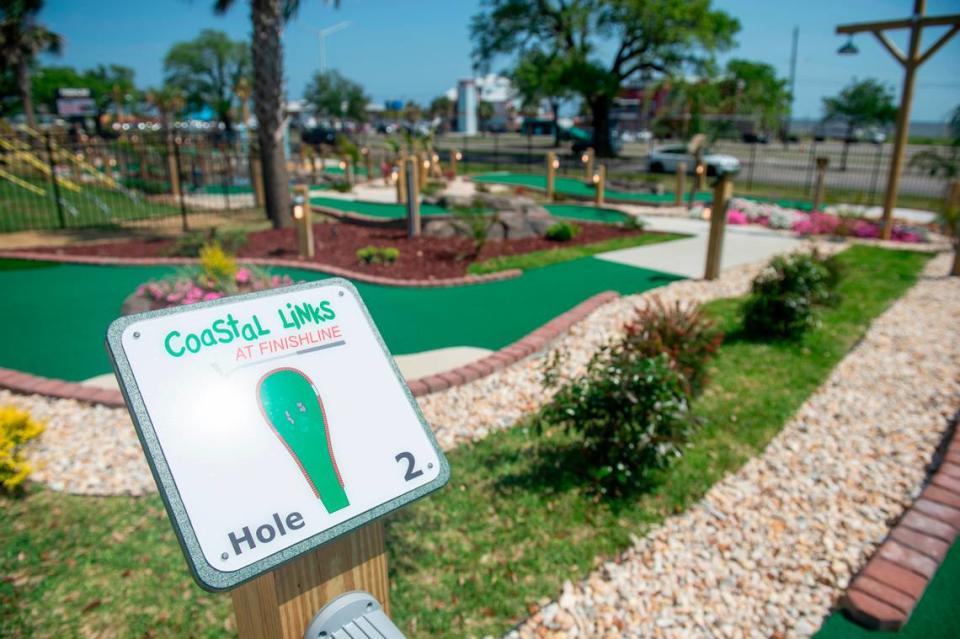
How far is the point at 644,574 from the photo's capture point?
112 inches

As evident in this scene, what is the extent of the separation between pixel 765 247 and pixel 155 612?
10.2 metres

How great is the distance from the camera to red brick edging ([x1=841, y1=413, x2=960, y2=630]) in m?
2.59

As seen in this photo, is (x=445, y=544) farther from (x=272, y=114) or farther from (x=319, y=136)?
(x=319, y=136)

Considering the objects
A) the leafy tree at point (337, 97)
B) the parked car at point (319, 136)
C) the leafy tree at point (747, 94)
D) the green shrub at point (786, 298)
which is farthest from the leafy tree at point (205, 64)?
the green shrub at point (786, 298)

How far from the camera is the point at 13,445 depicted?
3.36 metres

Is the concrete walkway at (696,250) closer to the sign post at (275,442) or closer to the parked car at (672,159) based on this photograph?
the sign post at (275,442)

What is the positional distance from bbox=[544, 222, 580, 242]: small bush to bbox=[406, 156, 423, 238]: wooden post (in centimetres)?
221

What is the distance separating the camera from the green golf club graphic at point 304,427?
1.37 m

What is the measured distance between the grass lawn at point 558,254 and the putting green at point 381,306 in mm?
277

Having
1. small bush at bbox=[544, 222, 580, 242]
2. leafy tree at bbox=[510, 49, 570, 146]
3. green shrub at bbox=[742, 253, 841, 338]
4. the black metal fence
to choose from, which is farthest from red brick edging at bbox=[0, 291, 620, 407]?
leafy tree at bbox=[510, 49, 570, 146]

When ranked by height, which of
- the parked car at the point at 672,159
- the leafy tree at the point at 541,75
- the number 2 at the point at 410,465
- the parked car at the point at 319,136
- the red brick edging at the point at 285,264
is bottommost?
the red brick edging at the point at 285,264

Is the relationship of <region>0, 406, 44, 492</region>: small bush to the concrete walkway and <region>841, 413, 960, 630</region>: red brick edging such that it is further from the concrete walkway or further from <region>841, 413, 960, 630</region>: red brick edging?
the concrete walkway

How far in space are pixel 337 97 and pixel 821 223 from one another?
53.9 metres

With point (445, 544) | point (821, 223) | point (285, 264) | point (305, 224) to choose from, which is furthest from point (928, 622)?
point (821, 223)
